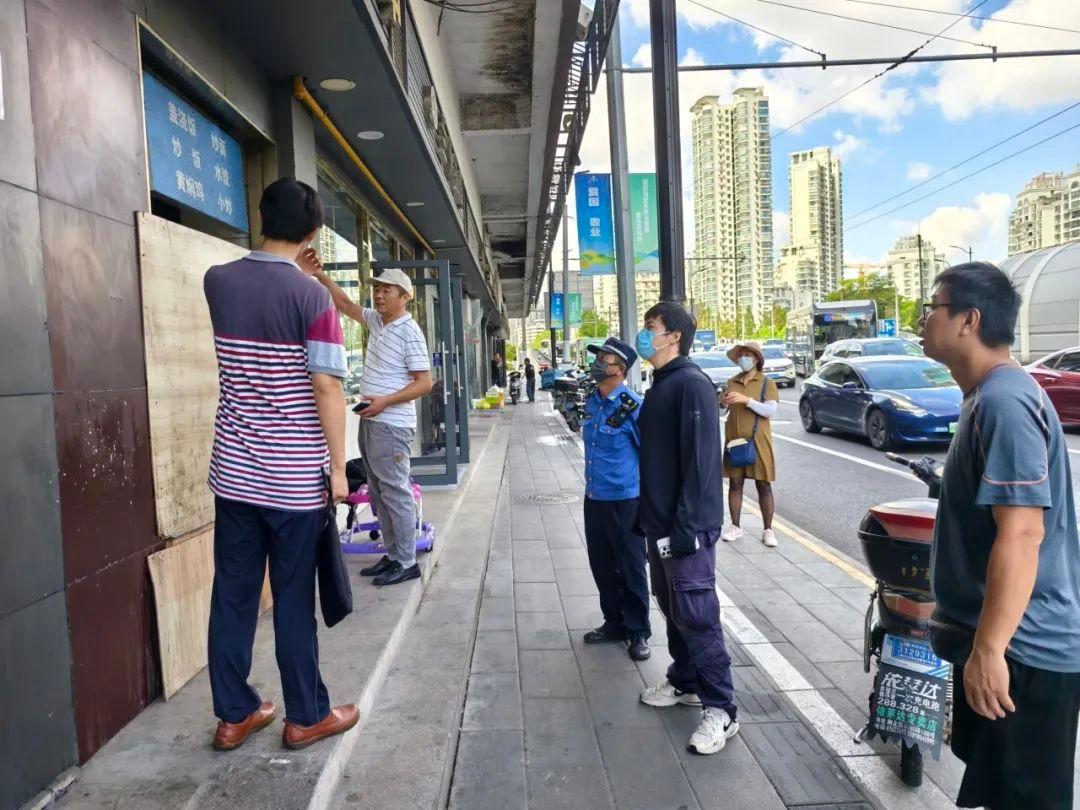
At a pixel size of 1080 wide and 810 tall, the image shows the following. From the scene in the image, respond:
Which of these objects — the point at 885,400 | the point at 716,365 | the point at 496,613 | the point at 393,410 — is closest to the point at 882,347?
the point at 716,365

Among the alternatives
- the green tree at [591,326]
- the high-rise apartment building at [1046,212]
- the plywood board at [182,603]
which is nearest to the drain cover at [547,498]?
the plywood board at [182,603]

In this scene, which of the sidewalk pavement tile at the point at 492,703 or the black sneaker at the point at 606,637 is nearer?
the sidewalk pavement tile at the point at 492,703

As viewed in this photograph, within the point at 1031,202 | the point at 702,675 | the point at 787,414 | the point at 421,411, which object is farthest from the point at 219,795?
the point at 1031,202

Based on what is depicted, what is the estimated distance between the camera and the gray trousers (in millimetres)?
4605

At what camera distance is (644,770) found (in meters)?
2.95

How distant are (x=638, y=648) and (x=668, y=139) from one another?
3339 mm

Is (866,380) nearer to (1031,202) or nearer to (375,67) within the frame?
(375,67)

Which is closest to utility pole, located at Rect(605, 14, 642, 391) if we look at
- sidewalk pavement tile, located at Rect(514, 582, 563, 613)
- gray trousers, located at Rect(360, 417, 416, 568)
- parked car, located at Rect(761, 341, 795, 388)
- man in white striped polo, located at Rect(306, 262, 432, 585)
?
sidewalk pavement tile, located at Rect(514, 582, 563, 613)

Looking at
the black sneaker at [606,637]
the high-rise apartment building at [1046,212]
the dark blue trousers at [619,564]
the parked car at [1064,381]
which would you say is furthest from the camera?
the high-rise apartment building at [1046,212]

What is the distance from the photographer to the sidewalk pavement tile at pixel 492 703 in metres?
3.33

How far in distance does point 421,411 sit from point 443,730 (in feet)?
22.7

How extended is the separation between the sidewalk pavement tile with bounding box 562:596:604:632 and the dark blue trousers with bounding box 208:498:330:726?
88.7 inches

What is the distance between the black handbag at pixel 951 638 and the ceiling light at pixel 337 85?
483 centimetres

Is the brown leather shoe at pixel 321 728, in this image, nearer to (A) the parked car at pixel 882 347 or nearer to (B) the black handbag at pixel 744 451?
(B) the black handbag at pixel 744 451
